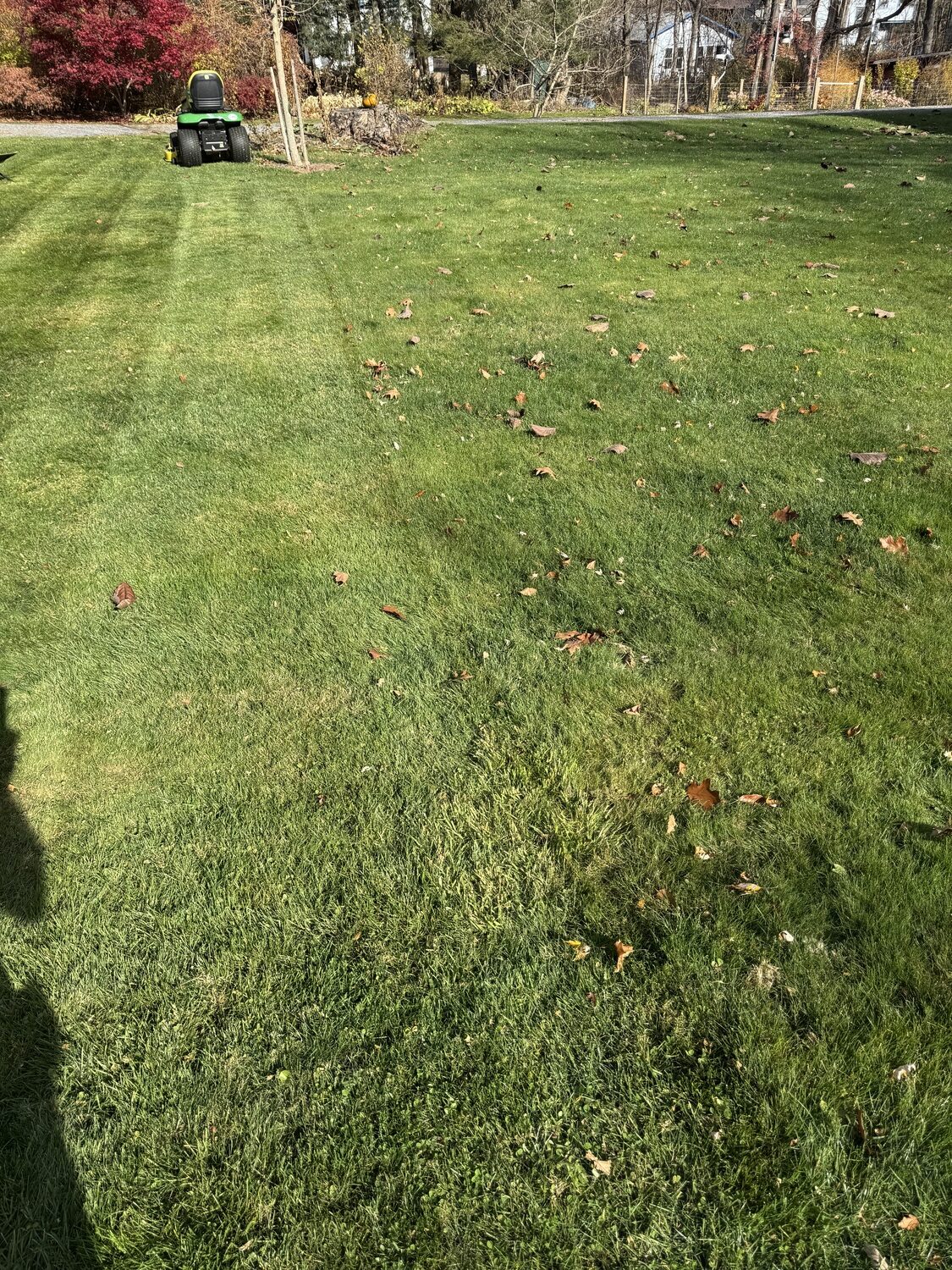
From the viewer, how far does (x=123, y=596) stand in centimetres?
416

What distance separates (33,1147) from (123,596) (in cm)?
269

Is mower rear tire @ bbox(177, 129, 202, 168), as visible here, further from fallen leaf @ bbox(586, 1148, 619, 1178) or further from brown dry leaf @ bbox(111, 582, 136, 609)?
fallen leaf @ bbox(586, 1148, 619, 1178)

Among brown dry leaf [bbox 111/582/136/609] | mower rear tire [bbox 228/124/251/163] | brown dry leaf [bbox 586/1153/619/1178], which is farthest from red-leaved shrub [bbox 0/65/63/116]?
brown dry leaf [bbox 586/1153/619/1178]

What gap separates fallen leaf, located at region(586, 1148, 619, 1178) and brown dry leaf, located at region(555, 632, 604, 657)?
202 cm

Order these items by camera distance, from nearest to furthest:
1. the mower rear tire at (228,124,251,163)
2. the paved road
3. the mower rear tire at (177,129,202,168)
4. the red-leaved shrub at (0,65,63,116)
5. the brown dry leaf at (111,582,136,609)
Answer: the brown dry leaf at (111,582,136,609) → the mower rear tire at (177,129,202,168) → the mower rear tire at (228,124,251,163) → the paved road → the red-leaved shrub at (0,65,63,116)

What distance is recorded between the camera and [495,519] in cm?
464

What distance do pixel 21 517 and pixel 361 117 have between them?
57.8 ft

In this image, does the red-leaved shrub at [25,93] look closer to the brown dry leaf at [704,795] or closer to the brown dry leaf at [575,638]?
the brown dry leaf at [575,638]

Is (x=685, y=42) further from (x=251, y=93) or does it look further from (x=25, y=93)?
(x=25, y=93)

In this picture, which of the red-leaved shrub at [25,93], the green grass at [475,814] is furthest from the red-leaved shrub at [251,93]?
the green grass at [475,814]

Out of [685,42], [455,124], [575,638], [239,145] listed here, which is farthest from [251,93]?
[685,42]

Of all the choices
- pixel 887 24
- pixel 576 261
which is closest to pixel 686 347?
pixel 576 261

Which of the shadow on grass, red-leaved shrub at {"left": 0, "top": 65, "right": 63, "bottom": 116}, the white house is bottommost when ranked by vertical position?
the shadow on grass

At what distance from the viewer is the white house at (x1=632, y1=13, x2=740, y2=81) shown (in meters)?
37.2
